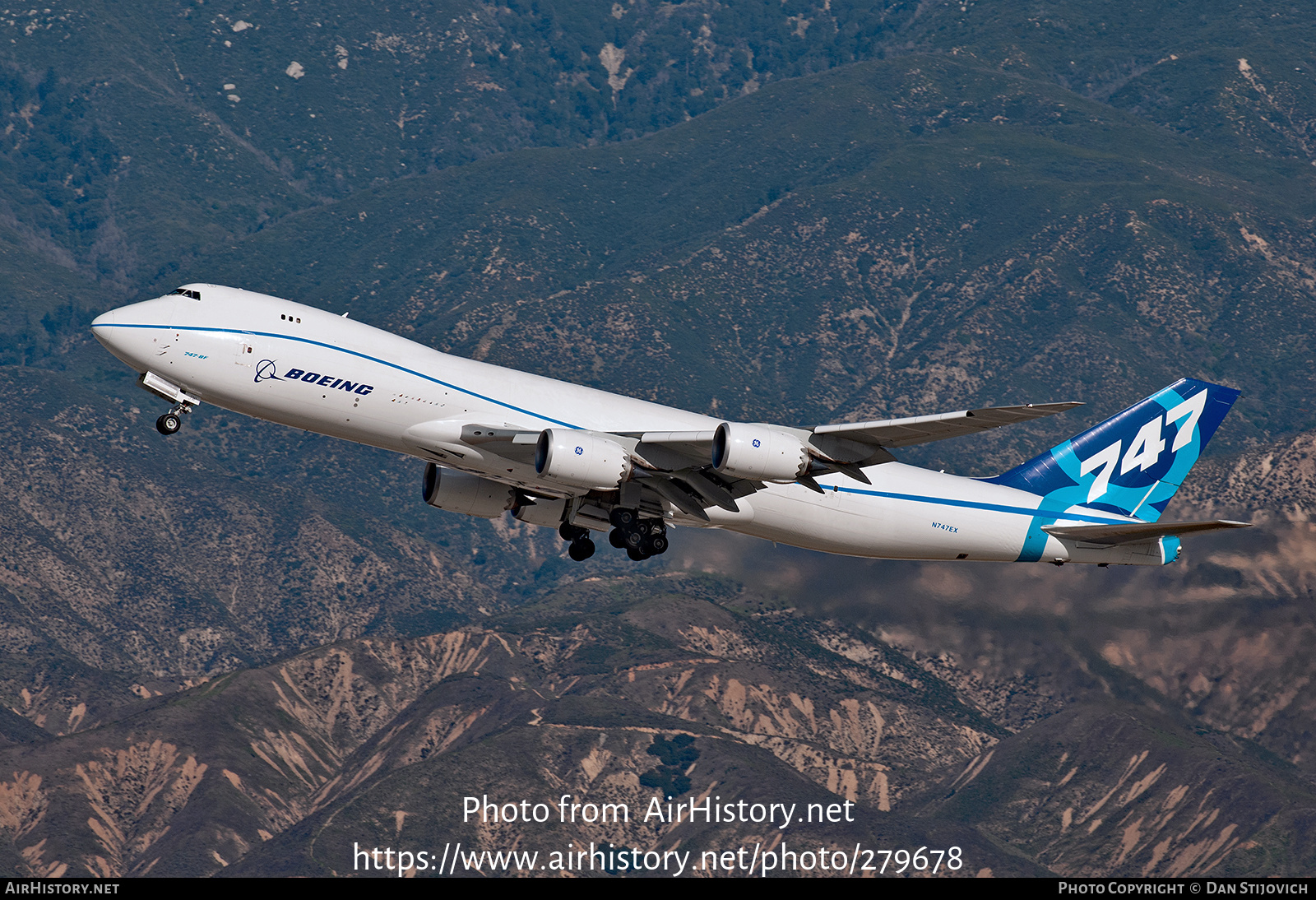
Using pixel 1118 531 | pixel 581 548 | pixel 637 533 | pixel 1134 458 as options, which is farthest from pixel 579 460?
pixel 1134 458

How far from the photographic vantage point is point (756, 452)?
5459 cm

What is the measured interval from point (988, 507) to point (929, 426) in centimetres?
1230

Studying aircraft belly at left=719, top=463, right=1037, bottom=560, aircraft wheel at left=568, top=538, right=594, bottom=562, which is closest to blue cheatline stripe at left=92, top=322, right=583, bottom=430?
aircraft wheel at left=568, top=538, right=594, bottom=562

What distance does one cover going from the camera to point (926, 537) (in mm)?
63094

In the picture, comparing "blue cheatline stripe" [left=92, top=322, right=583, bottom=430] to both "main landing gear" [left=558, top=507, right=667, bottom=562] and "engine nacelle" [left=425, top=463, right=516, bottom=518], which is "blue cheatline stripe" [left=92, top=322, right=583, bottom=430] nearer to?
"main landing gear" [left=558, top=507, right=667, bottom=562]

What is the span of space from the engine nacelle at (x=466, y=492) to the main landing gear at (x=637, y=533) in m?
4.18

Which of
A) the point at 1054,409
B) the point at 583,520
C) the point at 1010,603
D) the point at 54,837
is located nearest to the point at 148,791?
the point at 54,837

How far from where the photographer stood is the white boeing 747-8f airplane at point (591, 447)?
54.1 metres

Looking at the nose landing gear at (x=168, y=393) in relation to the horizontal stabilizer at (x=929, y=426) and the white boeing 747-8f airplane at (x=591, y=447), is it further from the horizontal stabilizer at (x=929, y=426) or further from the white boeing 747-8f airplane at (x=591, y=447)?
the horizontal stabilizer at (x=929, y=426)

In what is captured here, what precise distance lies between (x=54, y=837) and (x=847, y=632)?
258 ft

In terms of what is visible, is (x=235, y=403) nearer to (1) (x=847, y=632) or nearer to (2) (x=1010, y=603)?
(2) (x=1010, y=603)

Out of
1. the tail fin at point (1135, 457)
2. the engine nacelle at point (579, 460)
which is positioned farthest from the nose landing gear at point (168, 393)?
the tail fin at point (1135, 457)

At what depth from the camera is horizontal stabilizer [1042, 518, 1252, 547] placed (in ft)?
199

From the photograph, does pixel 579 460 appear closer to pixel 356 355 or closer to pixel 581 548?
pixel 356 355
